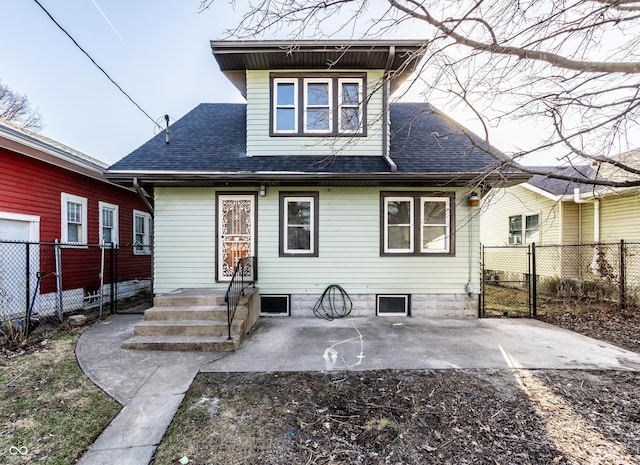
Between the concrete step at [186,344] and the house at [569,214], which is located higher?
the house at [569,214]

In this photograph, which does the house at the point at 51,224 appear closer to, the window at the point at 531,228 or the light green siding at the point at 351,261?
the light green siding at the point at 351,261

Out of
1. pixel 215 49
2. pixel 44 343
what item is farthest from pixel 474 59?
pixel 44 343

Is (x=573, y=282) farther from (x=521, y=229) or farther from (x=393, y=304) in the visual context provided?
(x=393, y=304)

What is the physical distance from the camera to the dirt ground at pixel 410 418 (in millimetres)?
2281

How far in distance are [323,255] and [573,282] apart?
796 centimetres

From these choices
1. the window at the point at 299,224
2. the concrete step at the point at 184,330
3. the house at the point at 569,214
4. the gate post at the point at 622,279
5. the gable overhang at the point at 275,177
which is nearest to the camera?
the concrete step at the point at 184,330

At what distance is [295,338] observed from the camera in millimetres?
4992

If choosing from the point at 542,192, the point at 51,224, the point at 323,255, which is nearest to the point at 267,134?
the point at 323,255

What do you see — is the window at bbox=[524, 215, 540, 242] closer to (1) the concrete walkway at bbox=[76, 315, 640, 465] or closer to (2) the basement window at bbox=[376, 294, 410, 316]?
(1) the concrete walkway at bbox=[76, 315, 640, 465]

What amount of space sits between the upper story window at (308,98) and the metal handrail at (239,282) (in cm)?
317

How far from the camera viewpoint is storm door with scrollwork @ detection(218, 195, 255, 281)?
21.3ft

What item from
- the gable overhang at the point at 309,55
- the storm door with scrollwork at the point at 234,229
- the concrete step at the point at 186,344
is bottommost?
Answer: the concrete step at the point at 186,344

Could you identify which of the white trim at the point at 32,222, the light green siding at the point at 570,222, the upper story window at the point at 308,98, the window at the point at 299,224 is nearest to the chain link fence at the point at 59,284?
the white trim at the point at 32,222

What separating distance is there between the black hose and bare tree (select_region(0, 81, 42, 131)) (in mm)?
21701
